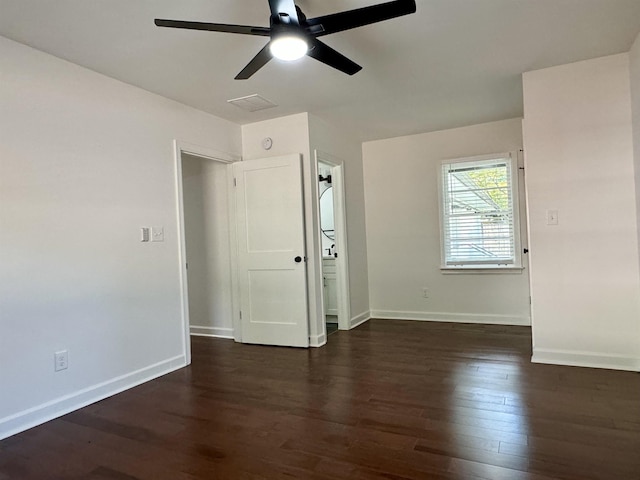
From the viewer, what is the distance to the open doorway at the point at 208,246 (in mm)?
4680

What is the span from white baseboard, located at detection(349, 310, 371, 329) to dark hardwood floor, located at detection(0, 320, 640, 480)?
1304 mm

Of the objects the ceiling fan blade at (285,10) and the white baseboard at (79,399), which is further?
the white baseboard at (79,399)

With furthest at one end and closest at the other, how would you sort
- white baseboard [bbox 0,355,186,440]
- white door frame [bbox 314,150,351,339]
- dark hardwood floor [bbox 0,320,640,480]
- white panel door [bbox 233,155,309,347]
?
white door frame [bbox 314,150,351,339] → white panel door [bbox 233,155,309,347] → white baseboard [bbox 0,355,186,440] → dark hardwood floor [bbox 0,320,640,480]

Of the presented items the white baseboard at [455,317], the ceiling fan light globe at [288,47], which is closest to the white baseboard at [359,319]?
the white baseboard at [455,317]

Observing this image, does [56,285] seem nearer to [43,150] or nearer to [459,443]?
[43,150]

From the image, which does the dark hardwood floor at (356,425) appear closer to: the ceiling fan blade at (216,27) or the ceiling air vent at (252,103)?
the ceiling fan blade at (216,27)

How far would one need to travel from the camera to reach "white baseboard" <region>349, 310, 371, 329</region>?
5.06 meters

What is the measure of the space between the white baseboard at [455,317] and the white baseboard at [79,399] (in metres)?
2.85

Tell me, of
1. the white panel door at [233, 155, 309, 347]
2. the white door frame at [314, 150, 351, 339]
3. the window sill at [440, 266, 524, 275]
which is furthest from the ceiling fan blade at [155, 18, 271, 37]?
the window sill at [440, 266, 524, 275]

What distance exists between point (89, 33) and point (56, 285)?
63.6 inches

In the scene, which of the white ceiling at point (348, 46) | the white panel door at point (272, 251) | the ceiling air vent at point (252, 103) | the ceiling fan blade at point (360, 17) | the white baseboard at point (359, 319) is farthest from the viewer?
the white baseboard at point (359, 319)

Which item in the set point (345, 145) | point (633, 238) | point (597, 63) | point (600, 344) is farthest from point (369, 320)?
point (597, 63)

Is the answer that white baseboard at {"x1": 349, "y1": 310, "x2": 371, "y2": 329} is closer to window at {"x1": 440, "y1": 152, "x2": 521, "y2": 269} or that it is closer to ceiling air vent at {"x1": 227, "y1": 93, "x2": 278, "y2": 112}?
window at {"x1": 440, "y1": 152, "x2": 521, "y2": 269}

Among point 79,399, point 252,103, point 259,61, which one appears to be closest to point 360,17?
point 259,61
